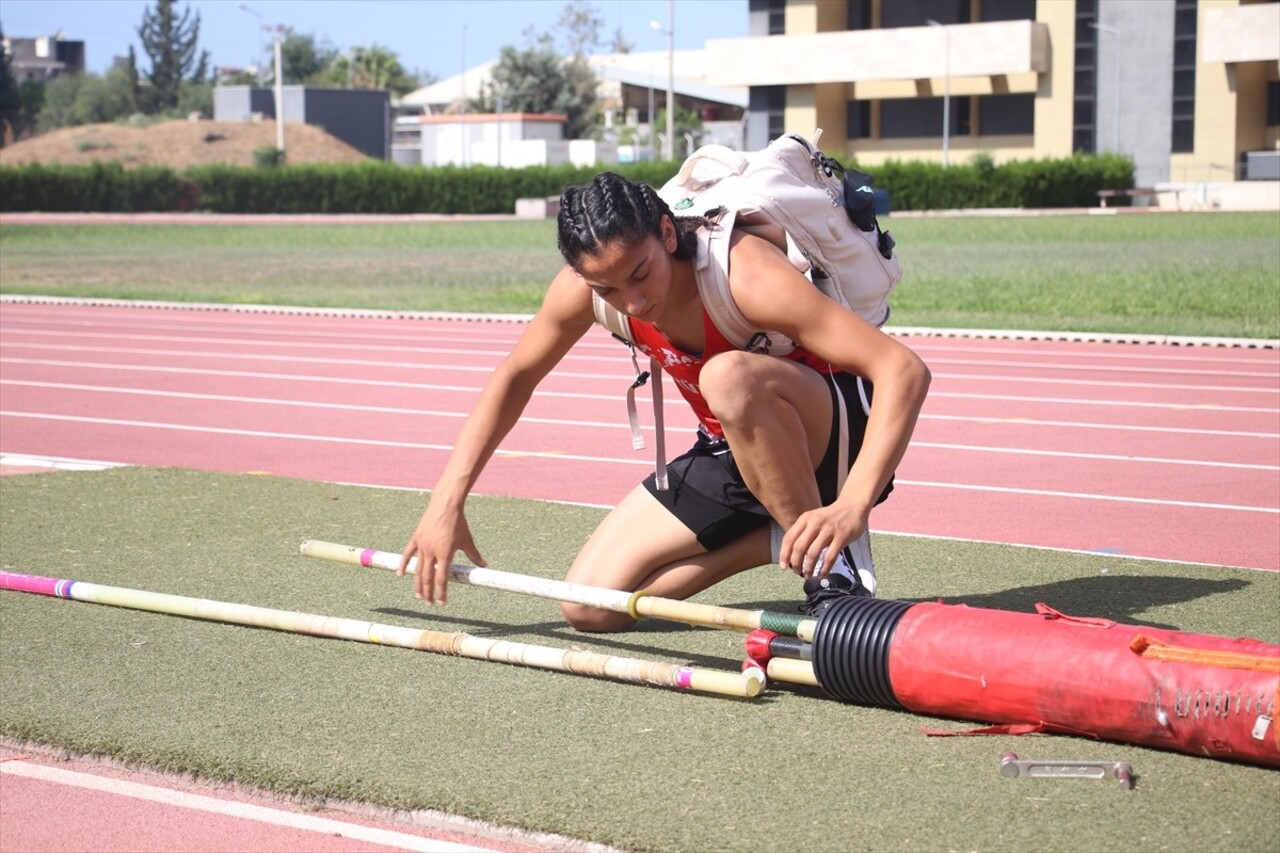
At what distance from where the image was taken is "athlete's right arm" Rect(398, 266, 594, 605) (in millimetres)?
4336

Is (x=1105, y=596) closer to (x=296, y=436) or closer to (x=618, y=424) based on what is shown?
(x=618, y=424)

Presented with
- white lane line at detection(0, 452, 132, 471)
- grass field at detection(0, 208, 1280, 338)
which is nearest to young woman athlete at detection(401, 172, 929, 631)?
white lane line at detection(0, 452, 132, 471)

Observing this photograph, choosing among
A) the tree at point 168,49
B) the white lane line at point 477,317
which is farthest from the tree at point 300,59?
the white lane line at point 477,317

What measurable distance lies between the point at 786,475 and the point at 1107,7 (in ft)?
176

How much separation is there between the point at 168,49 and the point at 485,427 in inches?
5290

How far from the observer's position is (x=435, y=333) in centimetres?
1596

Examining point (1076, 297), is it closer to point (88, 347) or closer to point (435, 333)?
point (435, 333)

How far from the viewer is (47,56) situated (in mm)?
142750

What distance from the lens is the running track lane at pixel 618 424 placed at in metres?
7.21

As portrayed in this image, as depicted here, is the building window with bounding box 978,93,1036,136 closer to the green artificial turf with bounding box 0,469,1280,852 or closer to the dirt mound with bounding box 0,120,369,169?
the dirt mound with bounding box 0,120,369,169

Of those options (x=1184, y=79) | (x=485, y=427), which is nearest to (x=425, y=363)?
(x=485, y=427)

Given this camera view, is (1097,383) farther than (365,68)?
No

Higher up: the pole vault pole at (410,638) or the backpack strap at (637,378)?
the backpack strap at (637,378)

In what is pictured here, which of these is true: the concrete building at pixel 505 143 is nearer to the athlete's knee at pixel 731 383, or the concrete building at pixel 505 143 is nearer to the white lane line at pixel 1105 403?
the white lane line at pixel 1105 403
